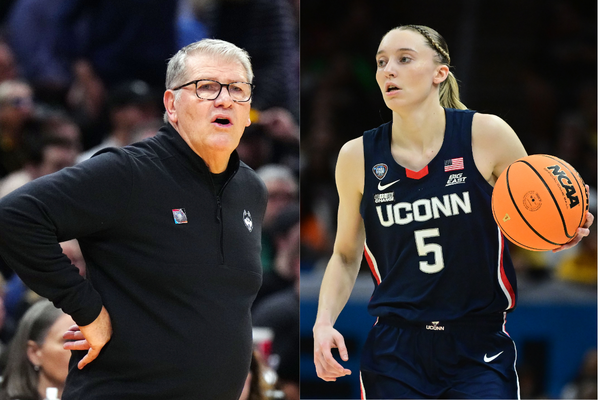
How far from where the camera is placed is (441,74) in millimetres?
3004

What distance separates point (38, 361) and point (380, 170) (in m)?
1.96

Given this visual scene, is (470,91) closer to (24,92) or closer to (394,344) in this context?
(394,344)

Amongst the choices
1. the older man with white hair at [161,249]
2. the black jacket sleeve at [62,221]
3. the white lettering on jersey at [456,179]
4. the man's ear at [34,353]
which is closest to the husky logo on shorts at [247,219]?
the older man with white hair at [161,249]

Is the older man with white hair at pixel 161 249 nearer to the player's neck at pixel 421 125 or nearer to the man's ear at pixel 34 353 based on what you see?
the player's neck at pixel 421 125

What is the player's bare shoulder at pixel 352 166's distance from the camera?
3.18 m

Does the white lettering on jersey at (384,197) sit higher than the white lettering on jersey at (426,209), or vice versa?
the white lettering on jersey at (384,197)

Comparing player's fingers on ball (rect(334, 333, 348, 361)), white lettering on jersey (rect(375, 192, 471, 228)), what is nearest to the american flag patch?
white lettering on jersey (rect(375, 192, 471, 228))

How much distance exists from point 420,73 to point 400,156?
353 millimetres

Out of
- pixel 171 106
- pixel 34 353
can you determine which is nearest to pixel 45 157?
pixel 34 353

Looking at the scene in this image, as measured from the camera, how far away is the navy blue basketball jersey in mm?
2977

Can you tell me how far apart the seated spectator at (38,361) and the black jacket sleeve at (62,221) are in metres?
1.15

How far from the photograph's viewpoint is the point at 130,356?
2.65 meters

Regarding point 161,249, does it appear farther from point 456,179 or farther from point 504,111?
point 504,111

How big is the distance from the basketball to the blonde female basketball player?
188 mm
